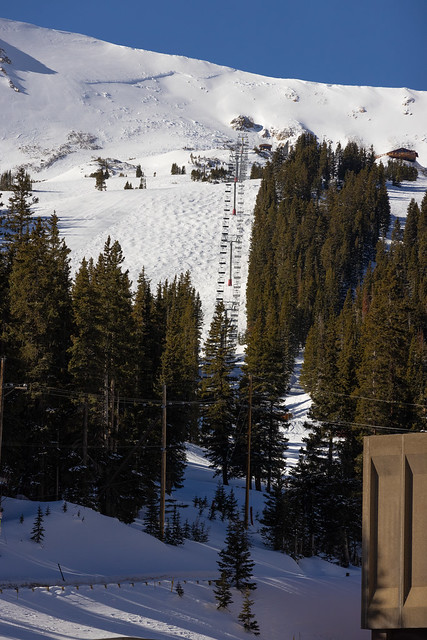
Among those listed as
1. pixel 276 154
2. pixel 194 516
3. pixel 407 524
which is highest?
pixel 276 154

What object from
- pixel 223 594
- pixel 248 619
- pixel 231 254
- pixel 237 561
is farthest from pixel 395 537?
pixel 231 254

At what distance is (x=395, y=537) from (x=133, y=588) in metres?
9.99

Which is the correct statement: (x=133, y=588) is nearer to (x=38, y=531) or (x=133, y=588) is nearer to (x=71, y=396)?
(x=38, y=531)

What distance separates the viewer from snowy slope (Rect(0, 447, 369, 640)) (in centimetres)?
2269

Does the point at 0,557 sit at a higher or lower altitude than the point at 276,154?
lower

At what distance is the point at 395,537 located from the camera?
1948 cm

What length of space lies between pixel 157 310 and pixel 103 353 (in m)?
18.6

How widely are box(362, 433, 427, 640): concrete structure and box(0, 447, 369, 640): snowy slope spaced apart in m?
5.36

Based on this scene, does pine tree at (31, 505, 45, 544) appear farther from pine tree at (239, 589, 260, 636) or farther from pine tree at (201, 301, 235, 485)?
pine tree at (201, 301, 235, 485)

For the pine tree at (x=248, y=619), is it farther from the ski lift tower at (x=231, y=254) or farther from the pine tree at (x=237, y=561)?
the ski lift tower at (x=231, y=254)

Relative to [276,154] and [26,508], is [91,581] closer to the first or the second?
[26,508]

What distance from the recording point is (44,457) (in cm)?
3609

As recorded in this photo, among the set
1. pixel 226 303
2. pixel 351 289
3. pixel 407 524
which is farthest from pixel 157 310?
pixel 351 289

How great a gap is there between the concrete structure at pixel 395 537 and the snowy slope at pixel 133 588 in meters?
5.36
